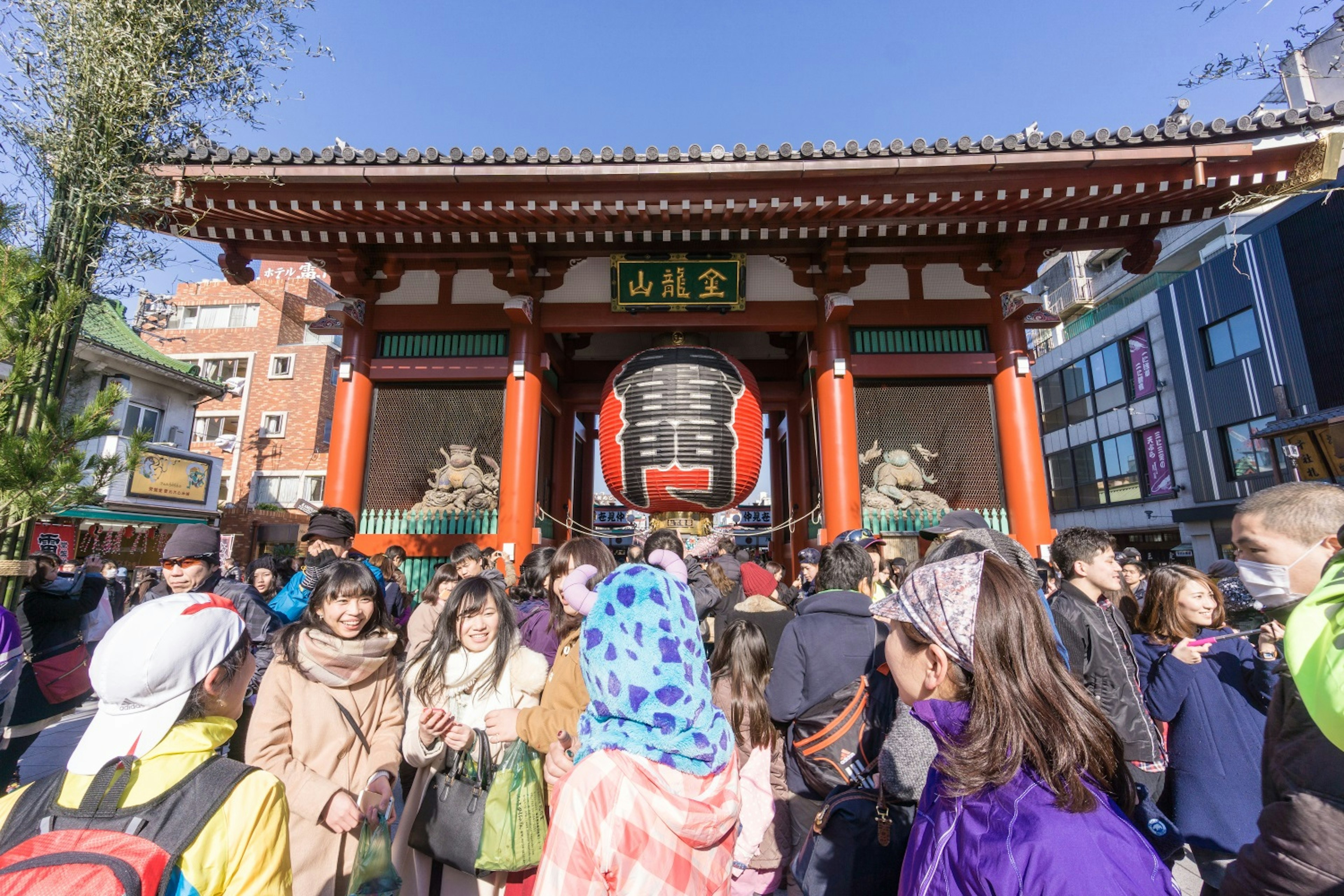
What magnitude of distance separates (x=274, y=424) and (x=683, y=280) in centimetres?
1972

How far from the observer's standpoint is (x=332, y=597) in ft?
7.29

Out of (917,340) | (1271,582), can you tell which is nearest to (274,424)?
(917,340)

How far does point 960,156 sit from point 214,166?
6.77m

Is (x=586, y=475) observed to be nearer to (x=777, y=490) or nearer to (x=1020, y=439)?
(x=777, y=490)

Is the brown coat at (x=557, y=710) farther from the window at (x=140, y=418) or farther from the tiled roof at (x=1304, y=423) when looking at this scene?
the window at (x=140, y=418)

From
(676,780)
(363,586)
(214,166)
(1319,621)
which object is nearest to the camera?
(1319,621)

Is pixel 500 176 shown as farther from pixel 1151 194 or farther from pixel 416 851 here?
pixel 1151 194

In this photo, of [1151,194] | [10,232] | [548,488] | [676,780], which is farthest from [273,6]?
[1151,194]

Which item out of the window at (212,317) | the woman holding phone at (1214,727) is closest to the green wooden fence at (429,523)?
the woman holding phone at (1214,727)

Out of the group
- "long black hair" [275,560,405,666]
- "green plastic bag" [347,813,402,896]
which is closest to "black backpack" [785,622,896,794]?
"green plastic bag" [347,813,402,896]

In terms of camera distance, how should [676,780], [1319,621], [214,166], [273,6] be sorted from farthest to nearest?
[214,166], [273,6], [676,780], [1319,621]

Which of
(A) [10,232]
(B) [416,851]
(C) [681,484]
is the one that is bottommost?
(B) [416,851]

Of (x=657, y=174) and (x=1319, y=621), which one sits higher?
(x=657, y=174)

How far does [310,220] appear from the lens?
20.8 feet
